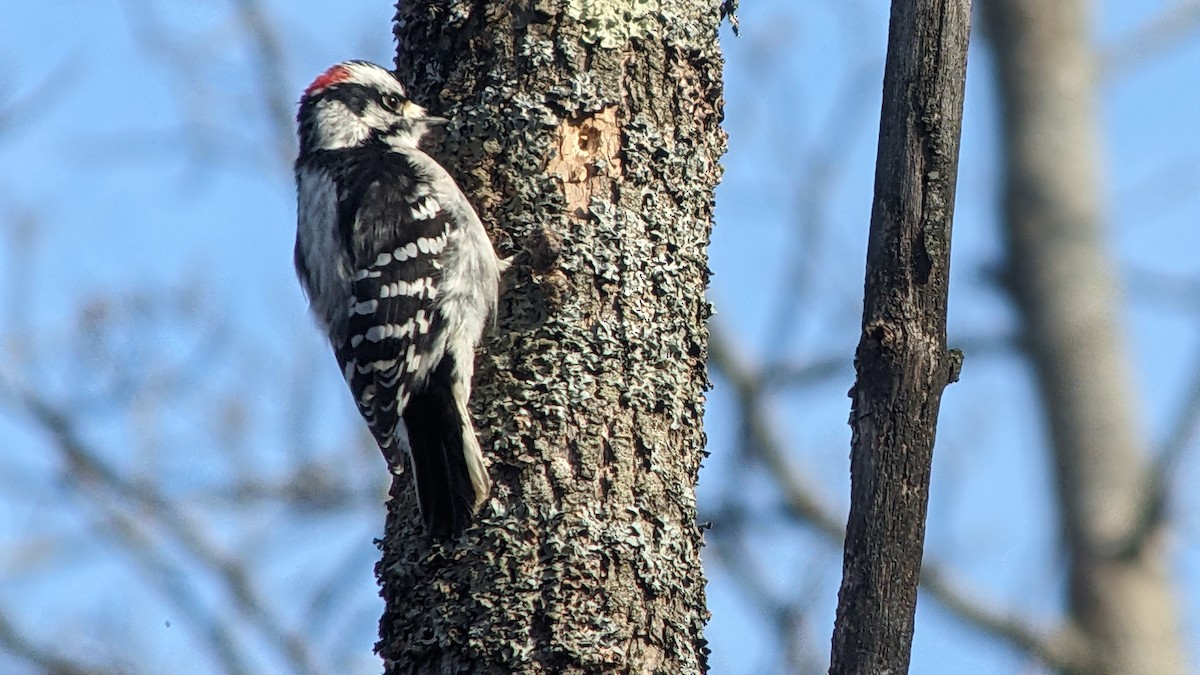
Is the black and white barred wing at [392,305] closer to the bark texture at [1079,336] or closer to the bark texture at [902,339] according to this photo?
the bark texture at [902,339]

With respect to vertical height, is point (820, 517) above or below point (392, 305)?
above

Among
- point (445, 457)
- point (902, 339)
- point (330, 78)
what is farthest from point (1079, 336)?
point (902, 339)

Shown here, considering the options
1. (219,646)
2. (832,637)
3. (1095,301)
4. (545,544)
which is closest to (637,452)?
(545,544)

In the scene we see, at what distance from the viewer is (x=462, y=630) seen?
3.03 meters

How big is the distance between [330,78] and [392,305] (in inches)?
42.5

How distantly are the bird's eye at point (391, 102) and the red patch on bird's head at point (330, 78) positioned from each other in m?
0.36

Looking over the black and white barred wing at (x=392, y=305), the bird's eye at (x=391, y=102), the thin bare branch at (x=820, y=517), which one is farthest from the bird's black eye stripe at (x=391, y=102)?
the thin bare branch at (x=820, y=517)

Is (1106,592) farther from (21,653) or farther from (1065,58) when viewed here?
(21,653)

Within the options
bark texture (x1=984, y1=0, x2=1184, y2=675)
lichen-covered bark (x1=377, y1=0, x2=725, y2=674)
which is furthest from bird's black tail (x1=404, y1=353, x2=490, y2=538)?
bark texture (x1=984, y1=0, x2=1184, y2=675)

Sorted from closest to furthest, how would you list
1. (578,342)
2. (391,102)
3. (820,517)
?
1. (578,342)
2. (391,102)
3. (820,517)

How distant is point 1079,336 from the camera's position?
817 cm

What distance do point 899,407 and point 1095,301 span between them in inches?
242

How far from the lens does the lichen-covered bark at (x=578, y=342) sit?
305 centimetres

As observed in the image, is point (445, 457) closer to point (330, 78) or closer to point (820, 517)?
point (330, 78)
